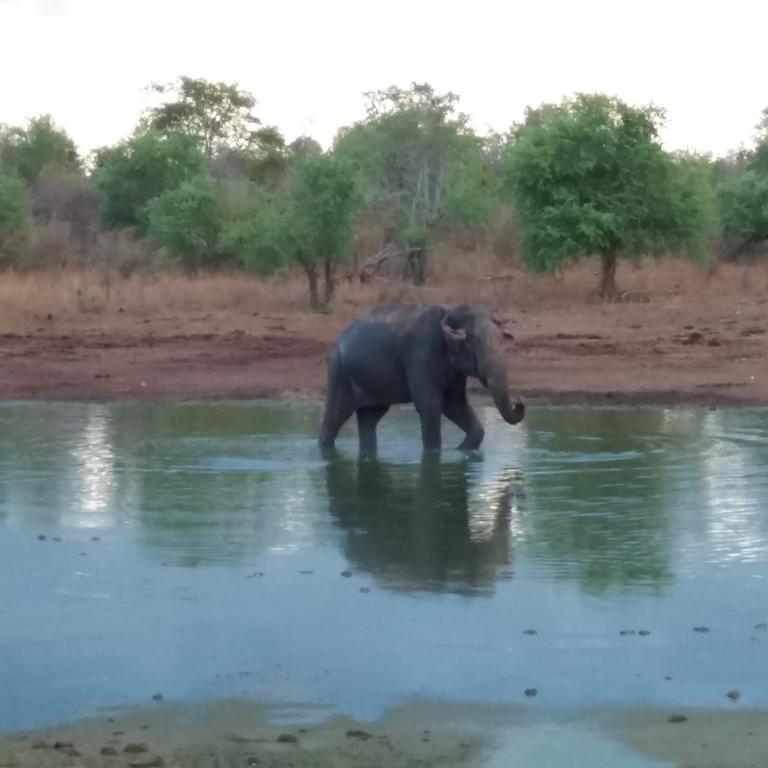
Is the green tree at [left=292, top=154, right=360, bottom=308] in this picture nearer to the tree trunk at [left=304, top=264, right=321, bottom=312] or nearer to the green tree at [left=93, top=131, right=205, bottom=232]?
the tree trunk at [left=304, top=264, right=321, bottom=312]

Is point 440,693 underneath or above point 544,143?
underneath

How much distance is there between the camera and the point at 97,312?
98.0ft

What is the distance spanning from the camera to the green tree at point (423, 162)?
41156 millimetres

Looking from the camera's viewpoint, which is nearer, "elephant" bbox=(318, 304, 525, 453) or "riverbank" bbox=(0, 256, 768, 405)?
"elephant" bbox=(318, 304, 525, 453)

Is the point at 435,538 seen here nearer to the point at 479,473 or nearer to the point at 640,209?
the point at 479,473

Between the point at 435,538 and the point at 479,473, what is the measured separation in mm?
2598

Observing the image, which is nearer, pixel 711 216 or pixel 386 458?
pixel 386 458

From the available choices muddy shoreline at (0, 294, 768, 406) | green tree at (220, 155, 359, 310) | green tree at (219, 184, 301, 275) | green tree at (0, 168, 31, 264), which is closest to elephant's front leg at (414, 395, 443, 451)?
muddy shoreline at (0, 294, 768, 406)

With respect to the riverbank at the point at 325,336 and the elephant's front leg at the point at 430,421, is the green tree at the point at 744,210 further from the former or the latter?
the elephant's front leg at the point at 430,421

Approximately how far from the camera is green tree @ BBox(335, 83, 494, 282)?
41156 millimetres

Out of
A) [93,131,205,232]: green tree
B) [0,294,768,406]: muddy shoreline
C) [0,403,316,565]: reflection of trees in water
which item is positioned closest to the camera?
[0,403,316,565]: reflection of trees in water

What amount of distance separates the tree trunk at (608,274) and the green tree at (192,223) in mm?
9966

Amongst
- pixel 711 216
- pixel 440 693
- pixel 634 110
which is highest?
pixel 634 110

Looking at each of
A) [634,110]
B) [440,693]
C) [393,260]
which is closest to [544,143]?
[634,110]
